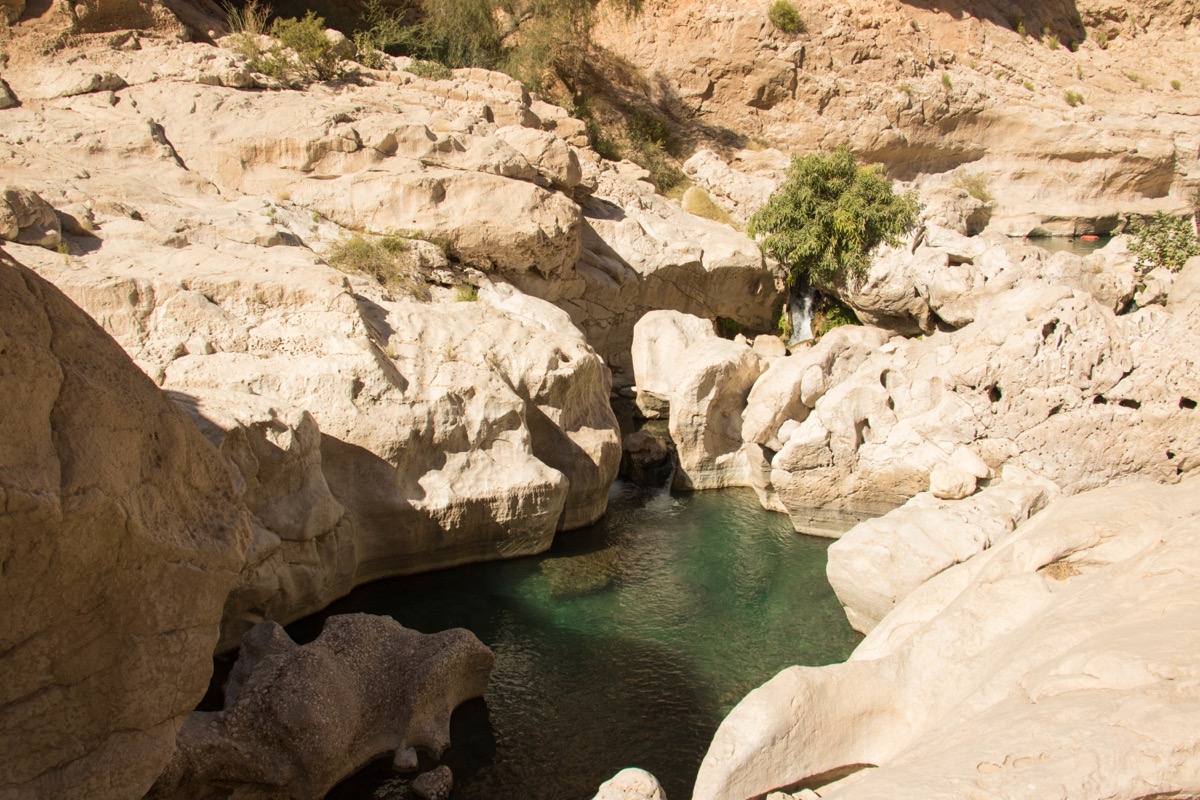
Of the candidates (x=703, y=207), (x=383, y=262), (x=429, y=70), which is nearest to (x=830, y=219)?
(x=703, y=207)

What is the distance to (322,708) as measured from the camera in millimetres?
8922

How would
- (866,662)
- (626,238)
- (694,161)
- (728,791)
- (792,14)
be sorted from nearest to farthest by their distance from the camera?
(728,791) → (866,662) → (626,238) → (694,161) → (792,14)

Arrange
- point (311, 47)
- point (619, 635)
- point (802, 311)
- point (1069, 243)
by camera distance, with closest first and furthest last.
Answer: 1. point (619, 635)
2. point (311, 47)
3. point (802, 311)
4. point (1069, 243)

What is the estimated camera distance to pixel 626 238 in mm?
23500

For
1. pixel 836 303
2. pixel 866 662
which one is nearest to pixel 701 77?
pixel 836 303

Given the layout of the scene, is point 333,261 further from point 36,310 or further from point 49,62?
point 36,310

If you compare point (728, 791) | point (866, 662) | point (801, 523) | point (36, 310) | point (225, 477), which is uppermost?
point (36, 310)

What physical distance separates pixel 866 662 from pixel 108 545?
22.4ft

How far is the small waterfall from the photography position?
2527 centimetres

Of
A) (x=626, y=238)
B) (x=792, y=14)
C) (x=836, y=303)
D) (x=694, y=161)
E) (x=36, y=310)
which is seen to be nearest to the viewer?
(x=36, y=310)

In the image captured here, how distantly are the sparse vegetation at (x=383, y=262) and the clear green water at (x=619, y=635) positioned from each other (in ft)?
18.6

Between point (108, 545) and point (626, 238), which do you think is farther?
point (626, 238)

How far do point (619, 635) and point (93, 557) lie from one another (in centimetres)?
804

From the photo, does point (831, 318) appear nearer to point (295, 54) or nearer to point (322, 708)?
point (295, 54)
